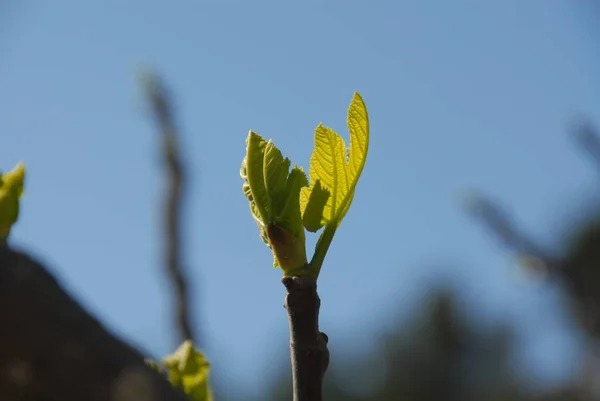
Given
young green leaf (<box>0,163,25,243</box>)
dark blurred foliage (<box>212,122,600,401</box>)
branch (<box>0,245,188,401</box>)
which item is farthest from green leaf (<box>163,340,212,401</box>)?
dark blurred foliage (<box>212,122,600,401</box>)

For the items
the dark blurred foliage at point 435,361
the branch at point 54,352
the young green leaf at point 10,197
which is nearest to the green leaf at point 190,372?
the young green leaf at point 10,197

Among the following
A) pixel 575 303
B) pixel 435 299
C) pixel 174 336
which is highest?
pixel 435 299

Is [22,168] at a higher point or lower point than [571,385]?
lower

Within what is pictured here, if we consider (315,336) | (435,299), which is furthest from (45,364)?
(435,299)

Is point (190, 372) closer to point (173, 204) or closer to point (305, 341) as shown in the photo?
point (305, 341)

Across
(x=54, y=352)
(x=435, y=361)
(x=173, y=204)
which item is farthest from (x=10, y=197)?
(x=435, y=361)

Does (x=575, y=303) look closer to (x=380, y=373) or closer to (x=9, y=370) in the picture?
(x=9, y=370)

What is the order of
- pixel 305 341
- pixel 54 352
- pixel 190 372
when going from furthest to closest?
pixel 190 372, pixel 305 341, pixel 54 352
